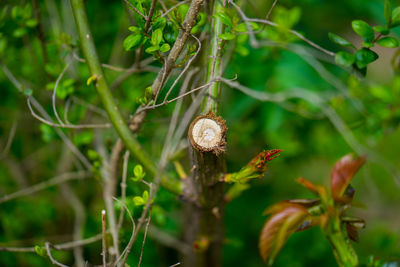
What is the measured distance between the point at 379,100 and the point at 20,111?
1.15m

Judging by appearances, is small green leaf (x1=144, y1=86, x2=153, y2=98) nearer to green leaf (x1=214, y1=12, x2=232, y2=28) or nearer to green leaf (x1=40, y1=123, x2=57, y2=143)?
green leaf (x1=214, y1=12, x2=232, y2=28)

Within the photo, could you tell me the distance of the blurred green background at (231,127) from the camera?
1.02m

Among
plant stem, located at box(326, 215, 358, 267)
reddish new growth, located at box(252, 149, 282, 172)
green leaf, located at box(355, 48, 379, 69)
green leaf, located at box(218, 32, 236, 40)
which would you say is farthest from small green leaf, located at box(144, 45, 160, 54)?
plant stem, located at box(326, 215, 358, 267)

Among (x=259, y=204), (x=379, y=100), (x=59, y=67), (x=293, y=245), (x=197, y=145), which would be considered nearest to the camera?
(x=197, y=145)

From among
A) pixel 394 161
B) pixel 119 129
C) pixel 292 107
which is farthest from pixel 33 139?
pixel 394 161

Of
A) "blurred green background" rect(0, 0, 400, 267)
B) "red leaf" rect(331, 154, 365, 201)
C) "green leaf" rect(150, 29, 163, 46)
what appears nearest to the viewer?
"green leaf" rect(150, 29, 163, 46)

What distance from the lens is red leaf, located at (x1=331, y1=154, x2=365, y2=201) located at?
694 millimetres

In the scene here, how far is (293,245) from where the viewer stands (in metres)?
1.29

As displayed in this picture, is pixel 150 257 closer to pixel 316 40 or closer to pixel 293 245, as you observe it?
pixel 293 245

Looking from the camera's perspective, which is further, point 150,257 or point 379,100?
point 150,257

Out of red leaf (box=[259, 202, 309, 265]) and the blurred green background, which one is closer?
red leaf (box=[259, 202, 309, 265])

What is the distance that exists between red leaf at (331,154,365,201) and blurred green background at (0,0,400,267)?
31 centimetres

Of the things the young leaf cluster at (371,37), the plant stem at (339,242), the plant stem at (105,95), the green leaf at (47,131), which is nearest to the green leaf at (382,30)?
the young leaf cluster at (371,37)

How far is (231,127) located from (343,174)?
0.58 meters
